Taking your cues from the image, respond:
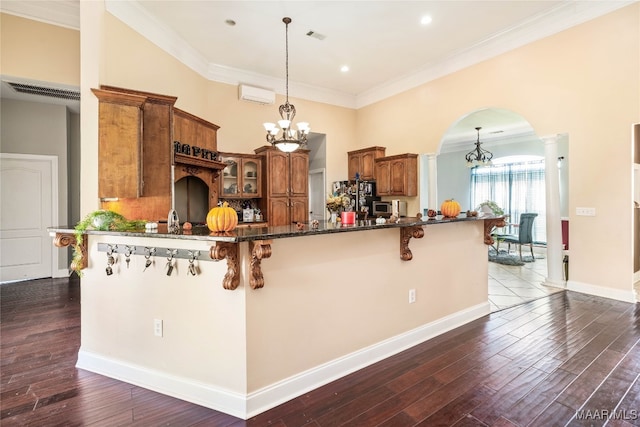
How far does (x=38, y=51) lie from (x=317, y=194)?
5319 millimetres

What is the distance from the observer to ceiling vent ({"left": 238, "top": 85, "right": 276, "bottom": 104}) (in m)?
5.91

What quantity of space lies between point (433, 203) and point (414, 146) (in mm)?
1276

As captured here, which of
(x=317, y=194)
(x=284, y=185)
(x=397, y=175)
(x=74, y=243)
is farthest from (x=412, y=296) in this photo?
(x=317, y=194)

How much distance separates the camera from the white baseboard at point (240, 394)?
1.92m

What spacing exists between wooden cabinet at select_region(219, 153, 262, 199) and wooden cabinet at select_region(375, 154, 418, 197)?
2677 millimetres

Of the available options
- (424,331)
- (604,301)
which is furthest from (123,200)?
(604,301)

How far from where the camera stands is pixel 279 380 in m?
2.03

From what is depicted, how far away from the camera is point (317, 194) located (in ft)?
24.4

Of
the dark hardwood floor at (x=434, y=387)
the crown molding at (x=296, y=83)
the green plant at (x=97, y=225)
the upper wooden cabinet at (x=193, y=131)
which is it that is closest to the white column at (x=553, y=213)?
the dark hardwood floor at (x=434, y=387)

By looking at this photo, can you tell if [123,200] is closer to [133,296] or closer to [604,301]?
[133,296]

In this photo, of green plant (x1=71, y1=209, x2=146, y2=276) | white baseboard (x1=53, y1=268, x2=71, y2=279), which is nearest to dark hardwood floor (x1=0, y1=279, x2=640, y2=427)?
green plant (x1=71, y1=209, x2=146, y2=276)

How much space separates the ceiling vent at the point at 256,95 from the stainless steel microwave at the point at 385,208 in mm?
3182

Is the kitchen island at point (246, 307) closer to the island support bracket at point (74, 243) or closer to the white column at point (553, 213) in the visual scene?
the island support bracket at point (74, 243)

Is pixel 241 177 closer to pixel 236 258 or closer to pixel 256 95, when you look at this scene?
pixel 256 95
